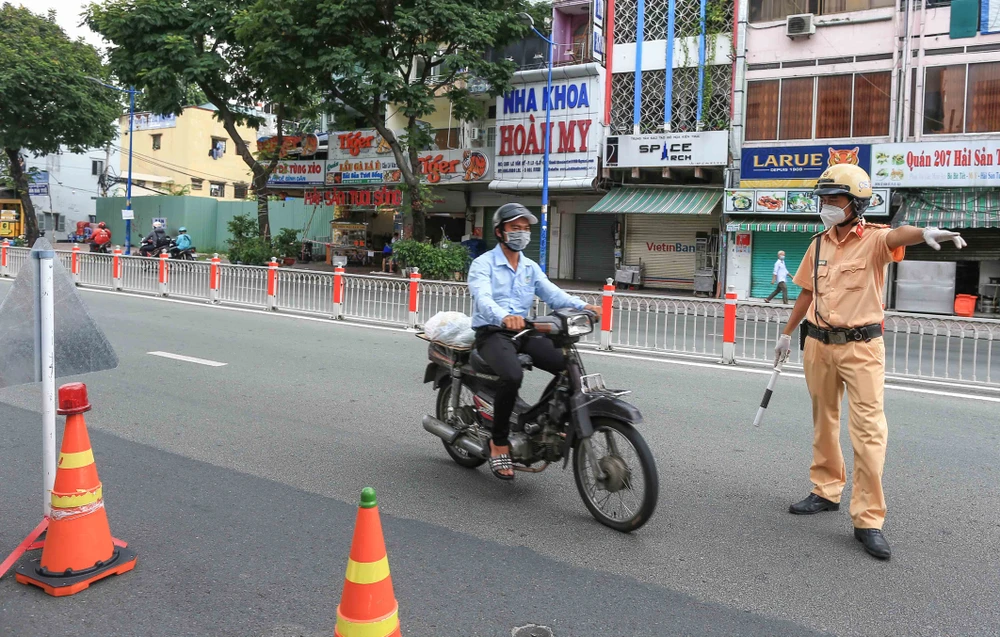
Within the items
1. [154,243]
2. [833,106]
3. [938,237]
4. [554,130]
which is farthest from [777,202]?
[154,243]

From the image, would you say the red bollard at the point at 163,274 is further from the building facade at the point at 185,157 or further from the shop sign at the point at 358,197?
the building facade at the point at 185,157

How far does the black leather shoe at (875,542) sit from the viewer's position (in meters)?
4.04

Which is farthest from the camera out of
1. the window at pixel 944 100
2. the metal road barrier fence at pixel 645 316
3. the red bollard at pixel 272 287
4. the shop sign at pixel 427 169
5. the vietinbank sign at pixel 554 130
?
the shop sign at pixel 427 169

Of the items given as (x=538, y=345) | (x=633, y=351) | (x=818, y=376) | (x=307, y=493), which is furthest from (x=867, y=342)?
(x=633, y=351)

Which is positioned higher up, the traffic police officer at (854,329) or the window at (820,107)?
the window at (820,107)

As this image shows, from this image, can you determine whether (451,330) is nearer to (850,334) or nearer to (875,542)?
(850,334)

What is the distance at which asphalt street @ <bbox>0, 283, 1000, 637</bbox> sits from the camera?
343 centimetres

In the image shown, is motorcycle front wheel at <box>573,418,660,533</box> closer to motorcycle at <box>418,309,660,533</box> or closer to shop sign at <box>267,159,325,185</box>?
motorcycle at <box>418,309,660,533</box>

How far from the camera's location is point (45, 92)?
113ft

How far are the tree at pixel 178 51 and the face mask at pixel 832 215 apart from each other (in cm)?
2208

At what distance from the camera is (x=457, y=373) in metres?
5.32

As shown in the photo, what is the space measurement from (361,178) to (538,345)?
2698cm

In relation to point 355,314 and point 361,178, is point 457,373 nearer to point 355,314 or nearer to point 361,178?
point 355,314

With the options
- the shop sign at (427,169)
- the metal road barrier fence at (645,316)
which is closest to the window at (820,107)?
the shop sign at (427,169)
